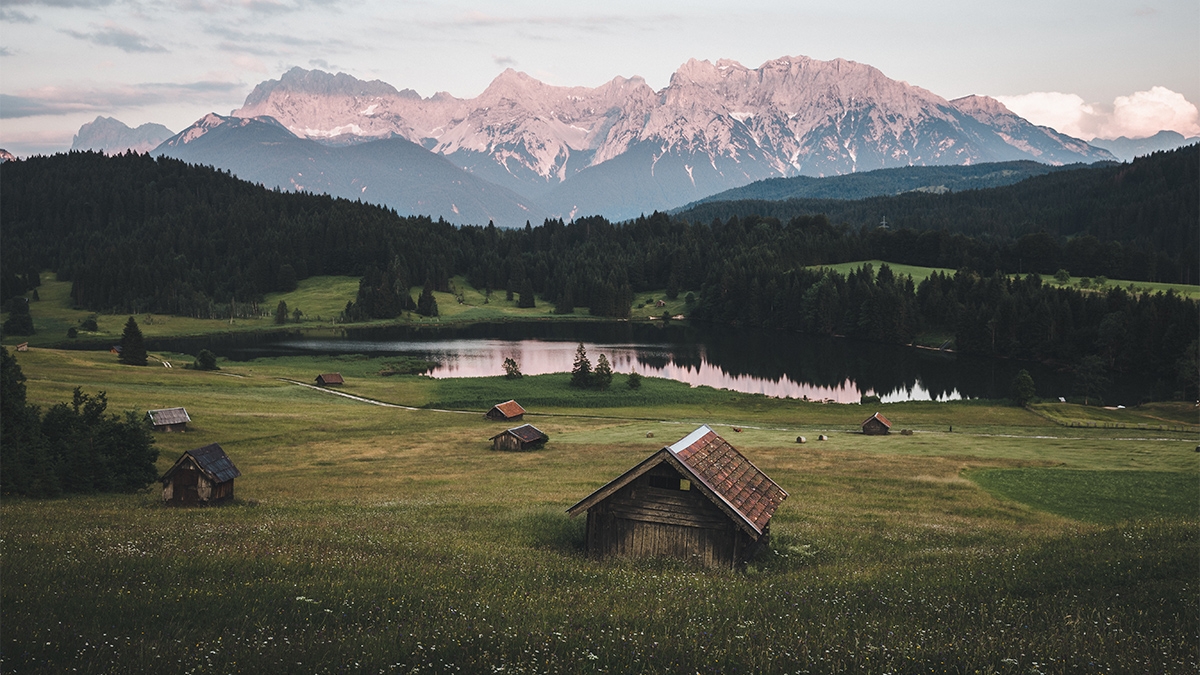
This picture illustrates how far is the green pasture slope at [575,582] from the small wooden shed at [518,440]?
13.4 metres

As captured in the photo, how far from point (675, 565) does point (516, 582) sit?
5901 mm

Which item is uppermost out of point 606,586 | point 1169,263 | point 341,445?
point 1169,263

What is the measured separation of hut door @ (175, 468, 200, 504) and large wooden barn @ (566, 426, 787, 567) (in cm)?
2287

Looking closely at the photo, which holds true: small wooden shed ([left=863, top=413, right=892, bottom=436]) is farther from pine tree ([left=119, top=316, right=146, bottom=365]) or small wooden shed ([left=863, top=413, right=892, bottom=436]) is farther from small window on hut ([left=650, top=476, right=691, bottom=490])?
pine tree ([left=119, top=316, right=146, bottom=365])

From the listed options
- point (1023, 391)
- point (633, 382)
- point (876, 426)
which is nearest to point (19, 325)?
point (633, 382)

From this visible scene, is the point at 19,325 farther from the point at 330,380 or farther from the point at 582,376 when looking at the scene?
the point at 582,376

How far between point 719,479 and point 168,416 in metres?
56.4

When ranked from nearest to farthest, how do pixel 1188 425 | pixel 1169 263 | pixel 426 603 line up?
pixel 426 603 < pixel 1188 425 < pixel 1169 263

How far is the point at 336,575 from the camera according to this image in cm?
1709

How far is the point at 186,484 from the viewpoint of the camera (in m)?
37.6

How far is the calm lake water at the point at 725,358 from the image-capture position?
11562cm

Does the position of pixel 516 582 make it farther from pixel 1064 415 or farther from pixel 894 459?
pixel 1064 415

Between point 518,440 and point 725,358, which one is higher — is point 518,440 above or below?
below

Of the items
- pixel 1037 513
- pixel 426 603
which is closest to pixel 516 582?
pixel 426 603
